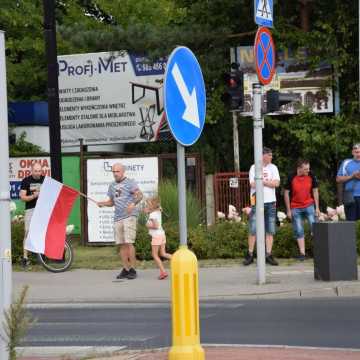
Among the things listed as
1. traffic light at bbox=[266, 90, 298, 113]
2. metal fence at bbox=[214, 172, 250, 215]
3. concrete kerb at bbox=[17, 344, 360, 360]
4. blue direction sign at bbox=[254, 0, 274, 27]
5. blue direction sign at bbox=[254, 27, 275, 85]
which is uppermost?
blue direction sign at bbox=[254, 0, 274, 27]

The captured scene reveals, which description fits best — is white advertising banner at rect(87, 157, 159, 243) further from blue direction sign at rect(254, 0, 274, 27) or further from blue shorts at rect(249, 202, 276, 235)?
blue direction sign at rect(254, 0, 274, 27)

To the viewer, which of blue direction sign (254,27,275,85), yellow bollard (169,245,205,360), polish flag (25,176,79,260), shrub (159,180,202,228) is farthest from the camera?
shrub (159,180,202,228)

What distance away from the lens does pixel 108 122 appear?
26.7 m

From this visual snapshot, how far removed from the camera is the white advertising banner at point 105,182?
20.3 m

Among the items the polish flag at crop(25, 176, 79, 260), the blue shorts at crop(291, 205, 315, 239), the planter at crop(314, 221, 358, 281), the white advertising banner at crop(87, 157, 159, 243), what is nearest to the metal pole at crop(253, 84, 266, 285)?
the planter at crop(314, 221, 358, 281)

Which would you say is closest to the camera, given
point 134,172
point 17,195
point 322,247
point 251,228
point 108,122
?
point 322,247

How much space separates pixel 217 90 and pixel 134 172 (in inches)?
265

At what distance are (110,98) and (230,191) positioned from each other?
5.77 m

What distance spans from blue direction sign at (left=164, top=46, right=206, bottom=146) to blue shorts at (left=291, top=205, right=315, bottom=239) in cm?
861

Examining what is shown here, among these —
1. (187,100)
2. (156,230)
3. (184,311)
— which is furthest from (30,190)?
(184,311)

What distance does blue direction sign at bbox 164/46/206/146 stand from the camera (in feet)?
24.9

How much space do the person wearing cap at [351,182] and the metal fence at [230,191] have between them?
207 inches

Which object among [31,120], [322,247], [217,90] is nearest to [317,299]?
[322,247]

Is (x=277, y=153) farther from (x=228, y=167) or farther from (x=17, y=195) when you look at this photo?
(x=17, y=195)
